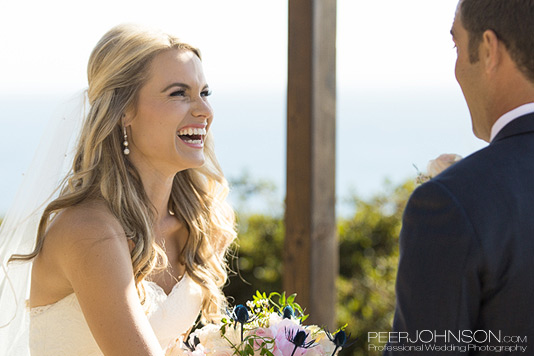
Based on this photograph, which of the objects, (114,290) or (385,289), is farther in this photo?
(385,289)

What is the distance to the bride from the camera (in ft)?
7.44

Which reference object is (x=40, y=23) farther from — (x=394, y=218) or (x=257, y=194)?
(x=394, y=218)

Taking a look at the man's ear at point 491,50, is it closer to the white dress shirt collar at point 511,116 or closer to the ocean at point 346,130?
the white dress shirt collar at point 511,116

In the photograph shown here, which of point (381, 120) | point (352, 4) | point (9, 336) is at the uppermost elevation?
point (352, 4)

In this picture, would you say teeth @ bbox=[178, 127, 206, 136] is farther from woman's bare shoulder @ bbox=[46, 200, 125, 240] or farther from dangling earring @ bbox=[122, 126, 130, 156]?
woman's bare shoulder @ bbox=[46, 200, 125, 240]

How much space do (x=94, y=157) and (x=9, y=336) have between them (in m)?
0.78

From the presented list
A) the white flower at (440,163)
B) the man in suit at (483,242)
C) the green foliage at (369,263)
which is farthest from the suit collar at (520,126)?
the green foliage at (369,263)

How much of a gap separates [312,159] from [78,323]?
1.36 m

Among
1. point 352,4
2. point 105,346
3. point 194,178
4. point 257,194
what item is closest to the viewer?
point 105,346

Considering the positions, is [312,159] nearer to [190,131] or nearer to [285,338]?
[190,131]

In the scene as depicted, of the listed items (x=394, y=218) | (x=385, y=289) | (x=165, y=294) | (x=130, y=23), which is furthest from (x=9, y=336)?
(x=394, y=218)

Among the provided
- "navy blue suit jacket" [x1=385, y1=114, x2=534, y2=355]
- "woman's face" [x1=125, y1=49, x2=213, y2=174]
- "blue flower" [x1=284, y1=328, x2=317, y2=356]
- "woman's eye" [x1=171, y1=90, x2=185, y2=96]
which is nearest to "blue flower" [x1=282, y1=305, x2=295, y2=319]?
"blue flower" [x1=284, y1=328, x2=317, y2=356]

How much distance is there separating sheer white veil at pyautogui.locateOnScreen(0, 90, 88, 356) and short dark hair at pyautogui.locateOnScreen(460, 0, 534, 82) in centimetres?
176

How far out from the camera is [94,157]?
260 cm
